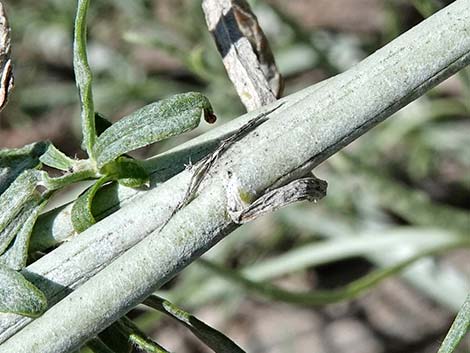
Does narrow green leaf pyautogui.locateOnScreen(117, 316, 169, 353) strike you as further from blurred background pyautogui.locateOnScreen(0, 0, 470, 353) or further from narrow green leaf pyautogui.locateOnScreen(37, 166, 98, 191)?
blurred background pyautogui.locateOnScreen(0, 0, 470, 353)

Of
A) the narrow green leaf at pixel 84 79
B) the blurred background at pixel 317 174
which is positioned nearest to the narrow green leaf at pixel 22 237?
the narrow green leaf at pixel 84 79

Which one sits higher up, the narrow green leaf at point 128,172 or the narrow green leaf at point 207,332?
the narrow green leaf at point 128,172

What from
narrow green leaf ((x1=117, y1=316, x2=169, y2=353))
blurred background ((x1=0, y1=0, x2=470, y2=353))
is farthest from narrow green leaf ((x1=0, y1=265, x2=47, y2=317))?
blurred background ((x1=0, y1=0, x2=470, y2=353))

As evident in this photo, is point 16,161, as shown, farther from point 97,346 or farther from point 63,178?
point 97,346

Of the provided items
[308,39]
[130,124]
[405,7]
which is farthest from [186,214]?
[405,7]

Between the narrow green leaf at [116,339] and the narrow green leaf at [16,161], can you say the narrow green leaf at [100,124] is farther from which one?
the narrow green leaf at [116,339]

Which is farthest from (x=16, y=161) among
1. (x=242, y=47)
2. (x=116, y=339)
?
(x=242, y=47)

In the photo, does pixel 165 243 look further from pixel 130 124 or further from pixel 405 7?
pixel 405 7
